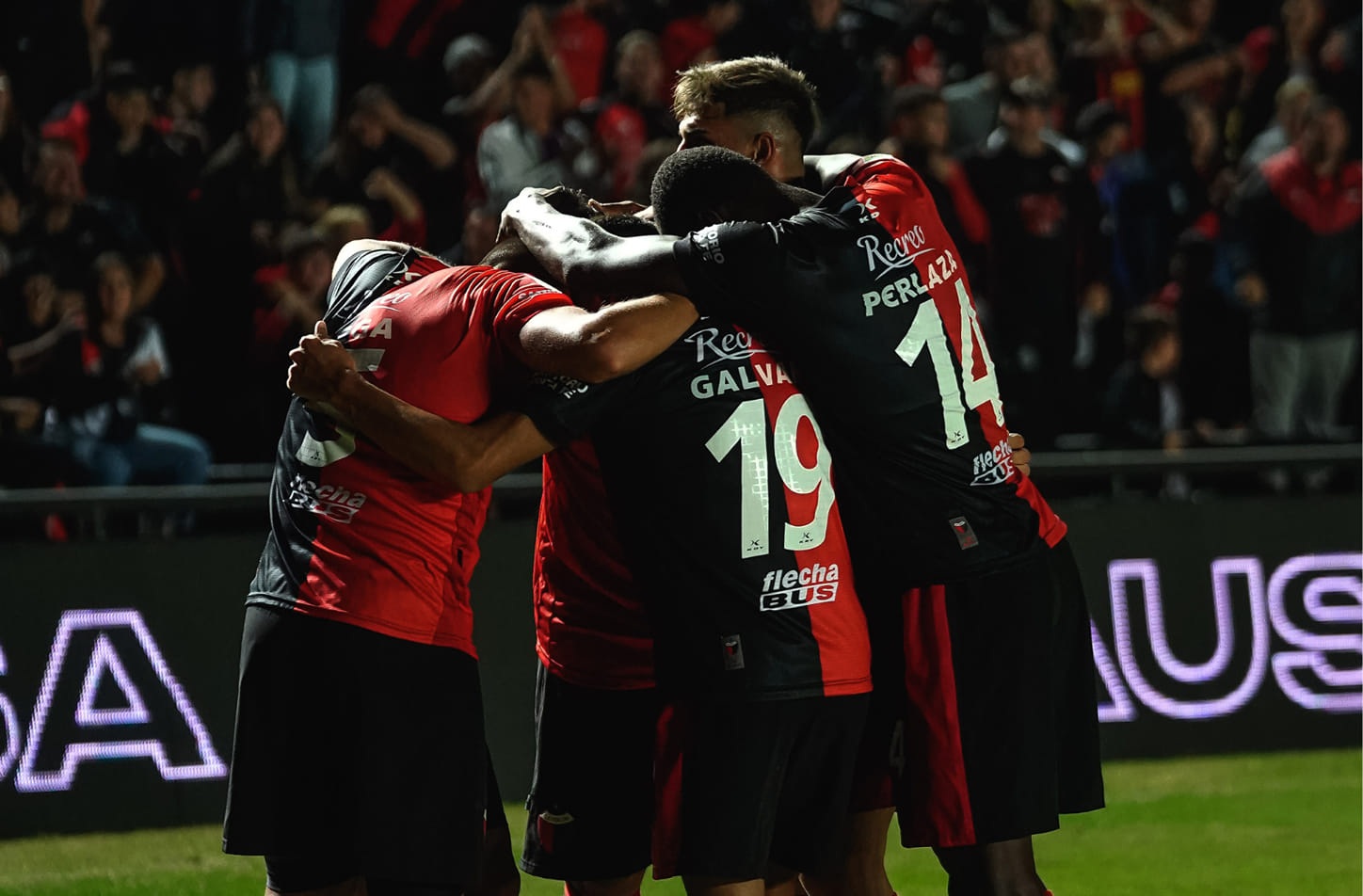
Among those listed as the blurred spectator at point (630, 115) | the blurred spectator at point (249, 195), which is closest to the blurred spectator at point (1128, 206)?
the blurred spectator at point (630, 115)

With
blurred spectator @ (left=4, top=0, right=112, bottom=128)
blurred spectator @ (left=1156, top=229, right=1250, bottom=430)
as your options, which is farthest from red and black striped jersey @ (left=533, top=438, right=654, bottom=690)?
blurred spectator @ (left=1156, top=229, right=1250, bottom=430)

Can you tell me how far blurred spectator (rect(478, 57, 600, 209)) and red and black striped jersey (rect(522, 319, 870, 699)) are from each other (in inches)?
239

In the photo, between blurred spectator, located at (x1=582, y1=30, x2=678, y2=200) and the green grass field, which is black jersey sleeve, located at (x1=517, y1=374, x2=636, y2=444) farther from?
blurred spectator, located at (x1=582, y1=30, x2=678, y2=200)

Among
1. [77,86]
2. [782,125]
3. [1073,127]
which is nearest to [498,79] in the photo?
[77,86]

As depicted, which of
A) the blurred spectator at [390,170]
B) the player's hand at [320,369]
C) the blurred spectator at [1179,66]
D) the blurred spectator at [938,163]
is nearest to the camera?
the player's hand at [320,369]

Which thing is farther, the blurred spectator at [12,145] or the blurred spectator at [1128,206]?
the blurred spectator at [1128,206]

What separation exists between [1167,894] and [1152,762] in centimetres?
208

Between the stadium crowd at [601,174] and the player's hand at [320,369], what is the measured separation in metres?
4.63

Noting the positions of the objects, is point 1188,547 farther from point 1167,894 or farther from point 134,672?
point 134,672

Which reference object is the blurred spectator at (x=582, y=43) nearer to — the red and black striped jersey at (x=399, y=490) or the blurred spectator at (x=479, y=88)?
the blurred spectator at (x=479, y=88)

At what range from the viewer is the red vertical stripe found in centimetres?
413

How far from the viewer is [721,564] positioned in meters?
3.83

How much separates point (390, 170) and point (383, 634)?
247 inches

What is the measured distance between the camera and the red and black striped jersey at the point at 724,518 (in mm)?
3822
